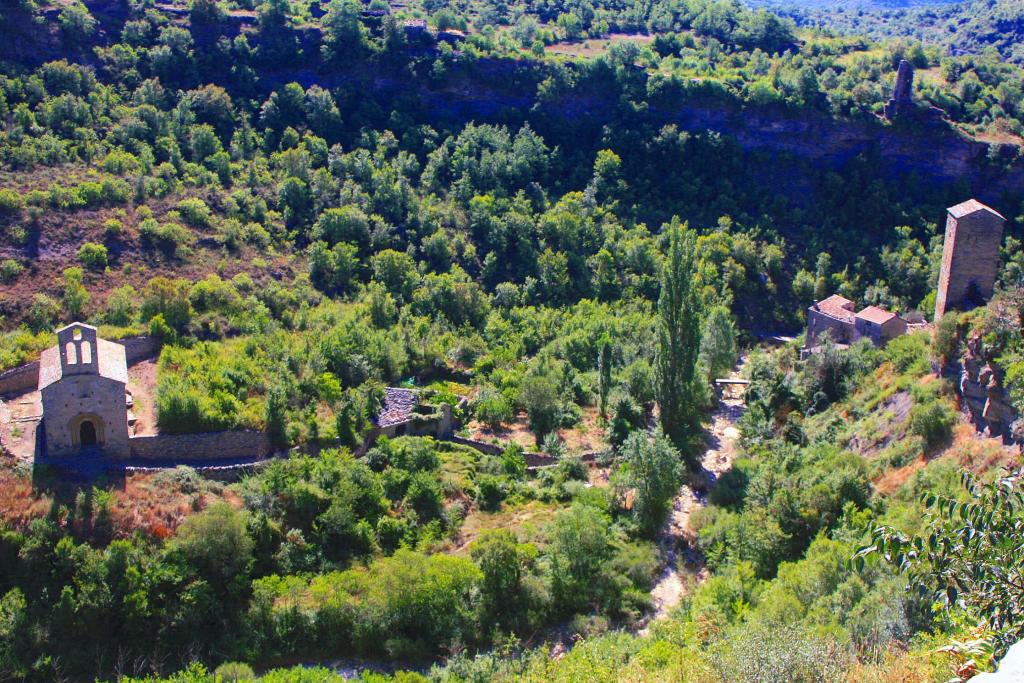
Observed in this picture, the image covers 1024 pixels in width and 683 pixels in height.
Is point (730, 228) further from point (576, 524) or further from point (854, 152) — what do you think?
point (576, 524)

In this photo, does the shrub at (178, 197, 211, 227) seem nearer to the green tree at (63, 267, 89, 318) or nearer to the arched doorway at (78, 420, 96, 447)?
the green tree at (63, 267, 89, 318)

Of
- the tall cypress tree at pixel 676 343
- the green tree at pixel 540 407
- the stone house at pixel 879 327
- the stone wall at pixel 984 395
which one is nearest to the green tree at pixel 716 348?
the stone house at pixel 879 327

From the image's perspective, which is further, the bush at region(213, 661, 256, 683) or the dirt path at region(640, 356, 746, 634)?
the dirt path at region(640, 356, 746, 634)

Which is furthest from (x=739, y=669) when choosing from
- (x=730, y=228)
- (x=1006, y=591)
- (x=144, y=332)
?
(x=730, y=228)

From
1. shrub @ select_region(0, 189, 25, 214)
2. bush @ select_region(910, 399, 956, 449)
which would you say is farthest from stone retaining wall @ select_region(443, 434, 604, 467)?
shrub @ select_region(0, 189, 25, 214)

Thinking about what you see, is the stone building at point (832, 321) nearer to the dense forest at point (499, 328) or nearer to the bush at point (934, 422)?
the dense forest at point (499, 328)

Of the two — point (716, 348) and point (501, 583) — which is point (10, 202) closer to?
point (501, 583)
